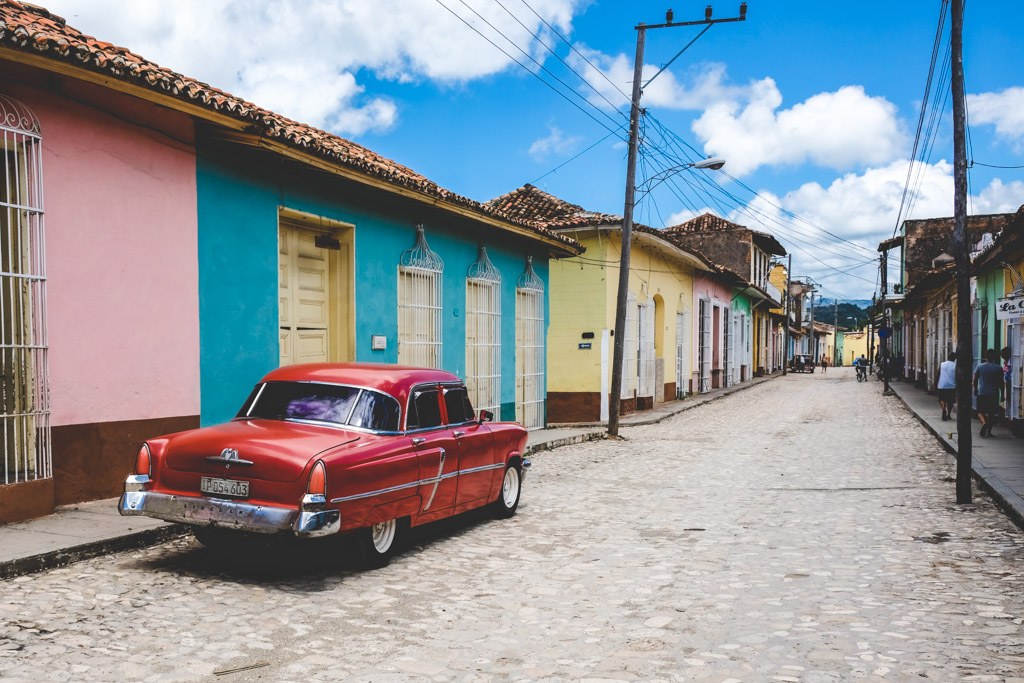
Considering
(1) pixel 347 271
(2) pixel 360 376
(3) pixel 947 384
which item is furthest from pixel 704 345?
(2) pixel 360 376

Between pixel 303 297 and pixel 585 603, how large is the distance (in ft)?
21.8

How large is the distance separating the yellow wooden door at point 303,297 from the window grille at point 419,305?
1311mm

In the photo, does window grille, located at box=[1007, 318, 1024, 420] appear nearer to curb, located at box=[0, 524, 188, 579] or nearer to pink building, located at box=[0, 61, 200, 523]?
pink building, located at box=[0, 61, 200, 523]

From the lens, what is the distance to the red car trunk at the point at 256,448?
5324 mm

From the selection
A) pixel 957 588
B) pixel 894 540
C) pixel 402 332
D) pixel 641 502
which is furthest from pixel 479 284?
pixel 957 588

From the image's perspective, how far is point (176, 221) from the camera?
831cm

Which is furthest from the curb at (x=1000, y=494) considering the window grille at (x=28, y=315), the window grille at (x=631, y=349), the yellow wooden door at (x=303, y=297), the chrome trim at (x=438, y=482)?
the window grille at (x=631, y=349)

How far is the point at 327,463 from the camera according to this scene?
5320 millimetres

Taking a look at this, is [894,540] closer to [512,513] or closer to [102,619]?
[512,513]

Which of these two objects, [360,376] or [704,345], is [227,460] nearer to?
[360,376]

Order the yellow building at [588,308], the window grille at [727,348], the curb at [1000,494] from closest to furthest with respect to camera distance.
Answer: the curb at [1000,494]
the yellow building at [588,308]
the window grille at [727,348]

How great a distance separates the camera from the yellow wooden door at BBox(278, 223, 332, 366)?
10305 mm

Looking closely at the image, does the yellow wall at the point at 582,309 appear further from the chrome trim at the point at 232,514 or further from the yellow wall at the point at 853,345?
the yellow wall at the point at 853,345

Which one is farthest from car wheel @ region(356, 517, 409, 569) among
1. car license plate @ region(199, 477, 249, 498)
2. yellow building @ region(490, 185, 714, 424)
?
yellow building @ region(490, 185, 714, 424)
